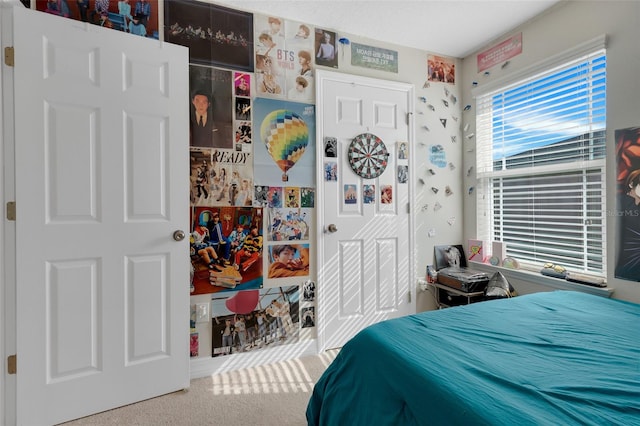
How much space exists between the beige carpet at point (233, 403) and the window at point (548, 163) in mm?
2001

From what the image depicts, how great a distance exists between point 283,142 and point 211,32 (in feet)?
2.95

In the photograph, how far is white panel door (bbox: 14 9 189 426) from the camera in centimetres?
164

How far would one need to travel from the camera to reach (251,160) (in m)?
2.32

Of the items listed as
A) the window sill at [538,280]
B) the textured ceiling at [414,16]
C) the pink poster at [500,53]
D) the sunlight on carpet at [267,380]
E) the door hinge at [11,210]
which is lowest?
the sunlight on carpet at [267,380]

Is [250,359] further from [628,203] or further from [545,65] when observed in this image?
[545,65]

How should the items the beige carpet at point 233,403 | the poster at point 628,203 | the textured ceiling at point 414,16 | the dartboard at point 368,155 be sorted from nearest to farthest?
the beige carpet at point 233,403
the poster at point 628,203
the textured ceiling at point 414,16
the dartboard at point 368,155

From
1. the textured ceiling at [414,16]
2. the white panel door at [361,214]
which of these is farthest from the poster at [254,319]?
the textured ceiling at [414,16]

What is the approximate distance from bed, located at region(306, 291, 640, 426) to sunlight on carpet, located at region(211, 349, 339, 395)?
0.67 m

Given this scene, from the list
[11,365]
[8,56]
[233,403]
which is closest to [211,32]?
[8,56]

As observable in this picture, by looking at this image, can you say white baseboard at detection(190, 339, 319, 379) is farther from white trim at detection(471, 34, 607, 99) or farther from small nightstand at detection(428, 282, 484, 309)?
white trim at detection(471, 34, 607, 99)

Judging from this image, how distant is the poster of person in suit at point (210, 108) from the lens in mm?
2168

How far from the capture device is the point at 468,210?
3.04 meters

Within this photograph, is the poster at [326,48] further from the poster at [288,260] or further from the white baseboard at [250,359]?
the white baseboard at [250,359]

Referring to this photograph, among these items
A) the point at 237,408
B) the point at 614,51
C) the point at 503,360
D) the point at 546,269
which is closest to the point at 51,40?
the point at 237,408
